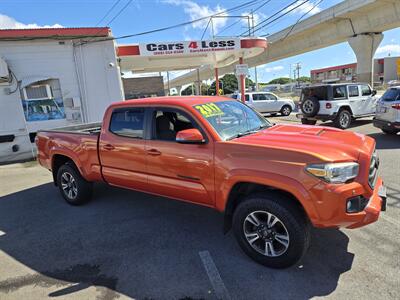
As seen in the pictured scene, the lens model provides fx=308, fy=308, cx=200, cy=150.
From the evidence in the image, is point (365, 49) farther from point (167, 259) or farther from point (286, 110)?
point (167, 259)

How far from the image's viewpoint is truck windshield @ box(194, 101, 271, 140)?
374 cm

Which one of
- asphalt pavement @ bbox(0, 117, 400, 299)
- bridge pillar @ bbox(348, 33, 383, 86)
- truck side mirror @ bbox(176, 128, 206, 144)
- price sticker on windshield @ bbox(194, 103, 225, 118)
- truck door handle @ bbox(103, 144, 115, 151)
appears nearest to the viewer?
asphalt pavement @ bbox(0, 117, 400, 299)

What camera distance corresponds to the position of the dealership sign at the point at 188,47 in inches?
524

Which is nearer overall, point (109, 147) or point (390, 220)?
point (390, 220)

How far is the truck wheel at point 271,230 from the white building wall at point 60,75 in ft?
31.3

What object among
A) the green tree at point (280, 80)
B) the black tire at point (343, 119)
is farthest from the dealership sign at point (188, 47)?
the green tree at point (280, 80)

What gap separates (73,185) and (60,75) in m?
7.12

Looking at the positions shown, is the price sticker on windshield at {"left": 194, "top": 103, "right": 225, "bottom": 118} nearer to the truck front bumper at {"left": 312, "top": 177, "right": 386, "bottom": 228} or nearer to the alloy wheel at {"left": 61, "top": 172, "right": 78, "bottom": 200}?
the truck front bumper at {"left": 312, "top": 177, "right": 386, "bottom": 228}

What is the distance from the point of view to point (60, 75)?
11070 mm

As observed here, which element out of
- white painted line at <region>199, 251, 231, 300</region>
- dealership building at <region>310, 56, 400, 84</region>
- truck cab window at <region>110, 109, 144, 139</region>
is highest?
dealership building at <region>310, 56, 400, 84</region>

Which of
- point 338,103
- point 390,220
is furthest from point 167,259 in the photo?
point 338,103

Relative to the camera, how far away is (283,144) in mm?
3180

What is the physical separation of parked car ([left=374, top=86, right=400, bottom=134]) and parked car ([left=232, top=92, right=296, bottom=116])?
31.9 ft

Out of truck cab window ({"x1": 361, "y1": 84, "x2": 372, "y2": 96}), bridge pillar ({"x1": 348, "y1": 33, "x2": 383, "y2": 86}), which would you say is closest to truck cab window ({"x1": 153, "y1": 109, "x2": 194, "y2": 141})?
truck cab window ({"x1": 361, "y1": 84, "x2": 372, "y2": 96})
